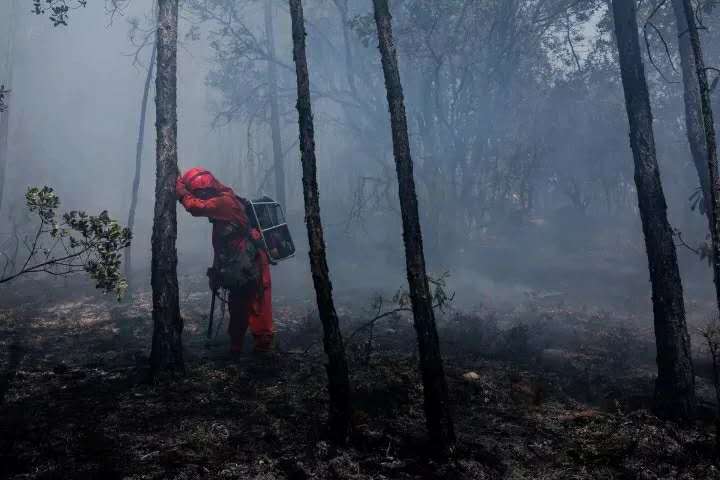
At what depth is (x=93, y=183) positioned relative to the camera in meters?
43.2

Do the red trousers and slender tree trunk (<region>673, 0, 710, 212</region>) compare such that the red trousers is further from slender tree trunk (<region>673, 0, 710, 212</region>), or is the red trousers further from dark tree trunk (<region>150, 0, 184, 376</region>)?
slender tree trunk (<region>673, 0, 710, 212</region>)

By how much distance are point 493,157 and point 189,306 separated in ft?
44.2

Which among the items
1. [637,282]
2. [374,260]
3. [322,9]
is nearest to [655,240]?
[637,282]

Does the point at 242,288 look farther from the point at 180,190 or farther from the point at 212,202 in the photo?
the point at 180,190

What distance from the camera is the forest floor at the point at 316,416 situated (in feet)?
11.5

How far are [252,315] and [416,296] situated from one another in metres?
3.06

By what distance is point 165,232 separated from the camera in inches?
213

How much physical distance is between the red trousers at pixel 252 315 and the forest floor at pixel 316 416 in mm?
234

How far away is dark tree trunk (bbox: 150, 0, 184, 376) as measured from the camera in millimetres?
5266

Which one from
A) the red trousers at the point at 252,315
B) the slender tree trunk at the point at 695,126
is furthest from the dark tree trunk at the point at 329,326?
the slender tree trunk at the point at 695,126

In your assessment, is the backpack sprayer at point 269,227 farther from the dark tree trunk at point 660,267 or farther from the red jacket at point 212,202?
the dark tree trunk at point 660,267

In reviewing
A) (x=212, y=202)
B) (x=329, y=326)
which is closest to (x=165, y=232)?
(x=212, y=202)

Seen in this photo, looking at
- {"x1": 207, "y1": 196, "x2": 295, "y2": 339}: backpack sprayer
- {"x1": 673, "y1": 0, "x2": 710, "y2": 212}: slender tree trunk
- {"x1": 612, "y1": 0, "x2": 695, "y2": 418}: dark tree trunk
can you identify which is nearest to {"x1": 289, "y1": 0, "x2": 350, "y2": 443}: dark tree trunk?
{"x1": 207, "y1": 196, "x2": 295, "y2": 339}: backpack sprayer

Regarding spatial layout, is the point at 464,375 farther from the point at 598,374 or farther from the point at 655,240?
the point at 655,240
